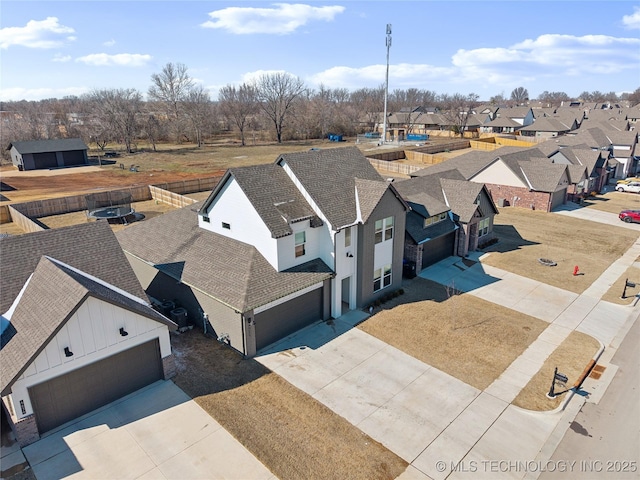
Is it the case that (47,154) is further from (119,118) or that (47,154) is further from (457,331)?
(457,331)

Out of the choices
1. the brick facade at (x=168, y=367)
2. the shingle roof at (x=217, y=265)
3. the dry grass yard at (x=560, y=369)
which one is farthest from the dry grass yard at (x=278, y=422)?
the dry grass yard at (x=560, y=369)

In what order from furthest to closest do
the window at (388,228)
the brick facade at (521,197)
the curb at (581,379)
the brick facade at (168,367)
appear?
the brick facade at (521,197) < the window at (388,228) < the brick facade at (168,367) < the curb at (581,379)

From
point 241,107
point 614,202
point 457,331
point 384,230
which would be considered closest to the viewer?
point 457,331

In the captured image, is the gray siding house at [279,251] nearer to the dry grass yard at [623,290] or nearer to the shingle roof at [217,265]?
the shingle roof at [217,265]

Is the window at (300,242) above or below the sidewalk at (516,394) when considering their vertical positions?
above

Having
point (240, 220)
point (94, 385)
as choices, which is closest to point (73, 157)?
point (240, 220)

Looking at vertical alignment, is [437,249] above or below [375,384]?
above

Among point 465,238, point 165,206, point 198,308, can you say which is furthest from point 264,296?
point 165,206
